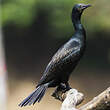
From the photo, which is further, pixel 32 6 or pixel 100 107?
pixel 32 6

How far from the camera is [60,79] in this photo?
486cm

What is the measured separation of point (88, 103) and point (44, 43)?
1211 centimetres

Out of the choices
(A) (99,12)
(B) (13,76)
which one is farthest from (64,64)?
(B) (13,76)

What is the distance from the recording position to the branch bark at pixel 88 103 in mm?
3992

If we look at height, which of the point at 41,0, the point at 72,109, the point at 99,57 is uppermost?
the point at 41,0

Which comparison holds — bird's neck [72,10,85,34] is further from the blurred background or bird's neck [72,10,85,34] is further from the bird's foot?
the blurred background

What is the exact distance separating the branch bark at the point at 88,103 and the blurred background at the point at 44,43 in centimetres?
995

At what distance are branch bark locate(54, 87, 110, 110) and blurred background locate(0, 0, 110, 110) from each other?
32.6 feet

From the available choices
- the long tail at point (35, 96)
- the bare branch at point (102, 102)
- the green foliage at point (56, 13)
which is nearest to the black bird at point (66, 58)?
the long tail at point (35, 96)

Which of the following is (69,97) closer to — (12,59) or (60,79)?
(60,79)

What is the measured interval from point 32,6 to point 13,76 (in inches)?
86.7

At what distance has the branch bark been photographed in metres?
3.99

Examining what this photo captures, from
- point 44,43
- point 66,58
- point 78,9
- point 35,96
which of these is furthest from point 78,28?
point 44,43

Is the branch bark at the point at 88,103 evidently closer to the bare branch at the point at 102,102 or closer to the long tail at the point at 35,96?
the bare branch at the point at 102,102
